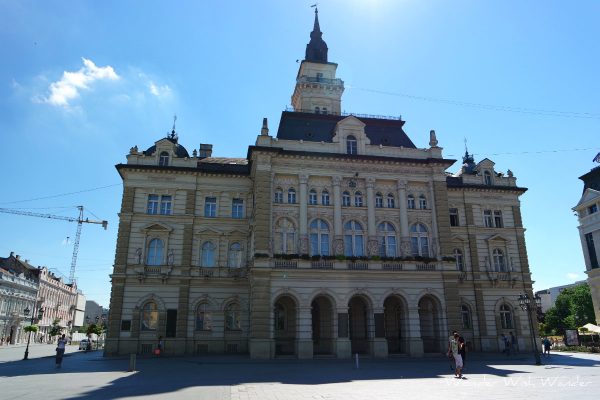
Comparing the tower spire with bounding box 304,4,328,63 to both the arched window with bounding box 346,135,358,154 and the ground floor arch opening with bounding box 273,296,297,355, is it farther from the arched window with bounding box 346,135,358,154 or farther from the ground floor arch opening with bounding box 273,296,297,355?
the ground floor arch opening with bounding box 273,296,297,355

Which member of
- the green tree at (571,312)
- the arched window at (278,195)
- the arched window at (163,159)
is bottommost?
the green tree at (571,312)

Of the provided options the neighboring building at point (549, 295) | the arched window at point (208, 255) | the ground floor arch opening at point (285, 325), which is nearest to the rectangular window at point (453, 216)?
the ground floor arch opening at point (285, 325)

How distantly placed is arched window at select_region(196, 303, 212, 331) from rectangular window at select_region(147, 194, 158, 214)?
985 centimetres

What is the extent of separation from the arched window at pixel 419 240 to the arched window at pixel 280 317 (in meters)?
12.8

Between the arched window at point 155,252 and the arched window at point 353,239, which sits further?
the arched window at point 155,252

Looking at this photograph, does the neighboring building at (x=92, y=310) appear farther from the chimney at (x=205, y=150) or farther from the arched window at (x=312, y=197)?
the arched window at (x=312, y=197)

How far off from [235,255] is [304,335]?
1098cm

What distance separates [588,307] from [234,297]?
2653 inches

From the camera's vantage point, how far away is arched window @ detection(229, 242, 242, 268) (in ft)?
130

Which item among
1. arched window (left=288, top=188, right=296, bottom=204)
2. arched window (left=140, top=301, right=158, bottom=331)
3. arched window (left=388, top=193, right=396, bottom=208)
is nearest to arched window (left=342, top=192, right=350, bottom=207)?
arched window (left=388, top=193, right=396, bottom=208)

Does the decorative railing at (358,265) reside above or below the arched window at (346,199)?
below

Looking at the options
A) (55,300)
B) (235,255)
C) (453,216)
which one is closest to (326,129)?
(235,255)

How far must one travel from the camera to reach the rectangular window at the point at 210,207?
40531mm

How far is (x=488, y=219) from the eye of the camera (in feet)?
151
